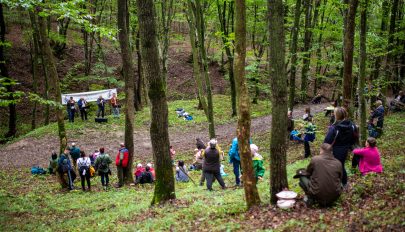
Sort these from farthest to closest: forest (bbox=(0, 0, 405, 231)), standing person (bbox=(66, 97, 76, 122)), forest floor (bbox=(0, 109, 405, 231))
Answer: standing person (bbox=(66, 97, 76, 122))
forest (bbox=(0, 0, 405, 231))
forest floor (bbox=(0, 109, 405, 231))

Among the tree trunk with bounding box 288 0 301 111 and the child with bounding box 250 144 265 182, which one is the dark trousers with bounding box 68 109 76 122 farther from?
the child with bounding box 250 144 265 182

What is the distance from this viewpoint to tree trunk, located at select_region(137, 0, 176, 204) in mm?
9047

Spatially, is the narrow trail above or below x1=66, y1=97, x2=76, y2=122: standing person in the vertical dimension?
below

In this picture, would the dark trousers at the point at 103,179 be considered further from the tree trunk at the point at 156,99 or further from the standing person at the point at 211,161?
the tree trunk at the point at 156,99

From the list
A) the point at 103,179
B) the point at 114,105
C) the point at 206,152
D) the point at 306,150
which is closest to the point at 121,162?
the point at 103,179

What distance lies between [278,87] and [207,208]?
3.63m

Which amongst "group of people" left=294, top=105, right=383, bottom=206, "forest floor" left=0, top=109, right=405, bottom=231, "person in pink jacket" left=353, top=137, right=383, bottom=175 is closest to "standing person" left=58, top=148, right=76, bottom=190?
"forest floor" left=0, top=109, right=405, bottom=231

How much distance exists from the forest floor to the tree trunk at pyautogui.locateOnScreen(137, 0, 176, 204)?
1.86ft

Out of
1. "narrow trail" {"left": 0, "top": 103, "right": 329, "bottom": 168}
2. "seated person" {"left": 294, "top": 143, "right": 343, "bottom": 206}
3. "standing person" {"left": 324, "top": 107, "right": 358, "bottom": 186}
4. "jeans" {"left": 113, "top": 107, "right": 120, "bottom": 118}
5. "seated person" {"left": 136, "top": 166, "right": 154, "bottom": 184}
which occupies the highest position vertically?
"standing person" {"left": 324, "top": 107, "right": 358, "bottom": 186}

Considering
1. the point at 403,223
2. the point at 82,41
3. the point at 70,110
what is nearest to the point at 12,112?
the point at 70,110

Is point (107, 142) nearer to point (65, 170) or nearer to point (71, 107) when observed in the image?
point (71, 107)

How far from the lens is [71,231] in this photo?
962 cm

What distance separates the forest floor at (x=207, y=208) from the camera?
6.39 meters

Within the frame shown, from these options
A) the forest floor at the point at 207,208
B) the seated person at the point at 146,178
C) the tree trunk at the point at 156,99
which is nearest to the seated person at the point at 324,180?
the forest floor at the point at 207,208
